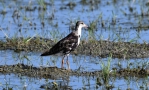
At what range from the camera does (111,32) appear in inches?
614

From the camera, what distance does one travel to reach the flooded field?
10.4m

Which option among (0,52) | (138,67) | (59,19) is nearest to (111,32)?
(59,19)

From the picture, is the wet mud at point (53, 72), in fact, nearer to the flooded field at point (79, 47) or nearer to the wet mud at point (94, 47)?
the flooded field at point (79, 47)

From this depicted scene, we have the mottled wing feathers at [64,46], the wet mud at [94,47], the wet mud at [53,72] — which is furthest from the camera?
the wet mud at [94,47]

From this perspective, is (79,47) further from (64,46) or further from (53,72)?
(53,72)

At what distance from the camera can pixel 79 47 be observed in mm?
13289

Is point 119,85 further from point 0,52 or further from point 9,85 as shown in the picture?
point 0,52

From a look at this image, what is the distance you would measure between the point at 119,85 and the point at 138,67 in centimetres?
86

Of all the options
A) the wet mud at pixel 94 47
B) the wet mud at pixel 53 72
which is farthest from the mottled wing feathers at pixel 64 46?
the wet mud at pixel 94 47

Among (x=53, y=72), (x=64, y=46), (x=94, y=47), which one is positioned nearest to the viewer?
(x=53, y=72)

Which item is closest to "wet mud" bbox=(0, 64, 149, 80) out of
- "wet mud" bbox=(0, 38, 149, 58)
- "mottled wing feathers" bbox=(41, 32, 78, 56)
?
"mottled wing feathers" bbox=(41, 32, 78, 56)

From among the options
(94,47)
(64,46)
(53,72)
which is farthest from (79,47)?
(53,72)

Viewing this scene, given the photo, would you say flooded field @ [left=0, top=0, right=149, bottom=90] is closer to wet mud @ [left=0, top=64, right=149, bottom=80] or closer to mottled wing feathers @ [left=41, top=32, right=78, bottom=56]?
wet mud @ [left=0, top=64, right=149, bottom=80]

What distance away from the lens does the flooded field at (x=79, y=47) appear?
34.0ft
